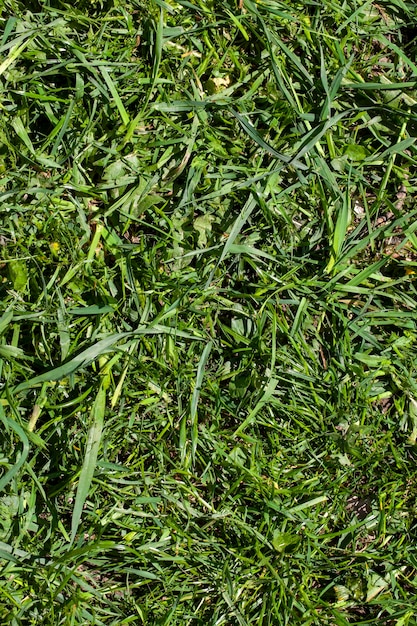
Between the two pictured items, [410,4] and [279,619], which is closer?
[279,619]

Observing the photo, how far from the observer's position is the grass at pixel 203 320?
2293 millimetres

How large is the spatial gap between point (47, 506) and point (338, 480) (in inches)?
40.9

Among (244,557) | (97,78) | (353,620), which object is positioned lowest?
(353,620)

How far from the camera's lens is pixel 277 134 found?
2473 mm

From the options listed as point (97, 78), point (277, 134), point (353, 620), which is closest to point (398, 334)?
point (277, 134)

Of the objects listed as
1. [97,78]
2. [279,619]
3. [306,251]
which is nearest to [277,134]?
[306,251]

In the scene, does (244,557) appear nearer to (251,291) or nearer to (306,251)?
(251,291)

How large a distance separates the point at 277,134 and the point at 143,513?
1.45m

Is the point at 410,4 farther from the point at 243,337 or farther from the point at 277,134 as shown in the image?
the point at 243,337

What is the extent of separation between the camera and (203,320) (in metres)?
2.39

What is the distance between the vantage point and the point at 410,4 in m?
2.59

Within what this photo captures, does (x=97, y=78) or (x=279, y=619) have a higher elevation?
(x=97, y=78)

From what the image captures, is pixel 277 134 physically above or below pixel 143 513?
above

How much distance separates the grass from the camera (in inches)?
90.3
